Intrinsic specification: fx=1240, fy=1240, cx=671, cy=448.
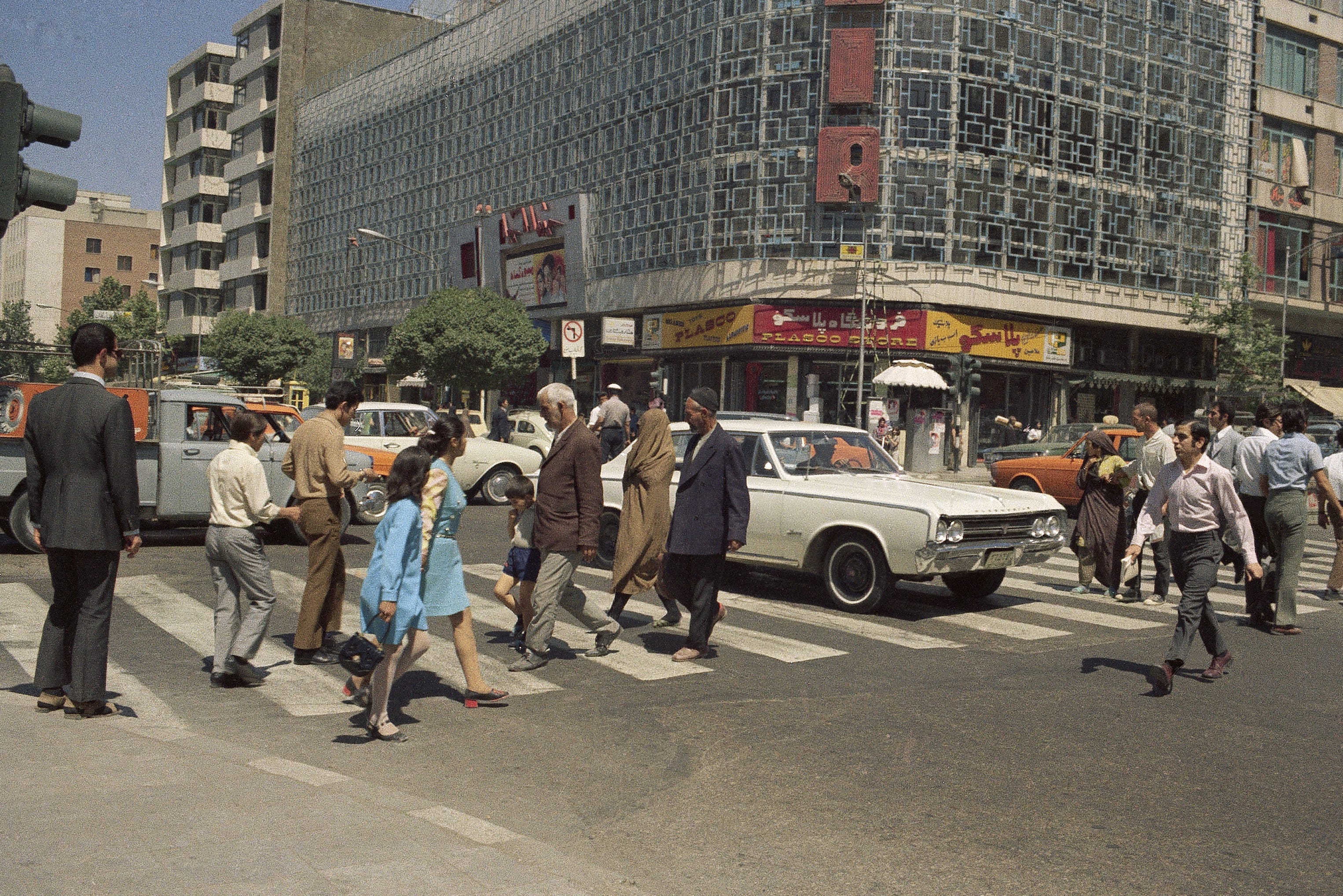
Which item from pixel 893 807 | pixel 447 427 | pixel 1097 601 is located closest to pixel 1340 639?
pixel 1097 601

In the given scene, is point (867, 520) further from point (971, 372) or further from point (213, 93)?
point (213, 93)

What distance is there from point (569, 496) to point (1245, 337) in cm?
3919

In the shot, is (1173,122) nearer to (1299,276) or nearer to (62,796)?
(1299,276)

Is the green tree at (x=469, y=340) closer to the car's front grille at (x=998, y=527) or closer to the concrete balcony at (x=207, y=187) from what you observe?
the car's front grille at (x=998, y=527)

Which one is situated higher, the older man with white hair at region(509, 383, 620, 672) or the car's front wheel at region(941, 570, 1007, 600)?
the older man with white hair at region(509, 383, 620, 672)

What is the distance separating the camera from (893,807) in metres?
5.12

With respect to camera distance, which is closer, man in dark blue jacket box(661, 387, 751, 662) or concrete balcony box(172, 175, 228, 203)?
man in dark blue jacket box(661, 387, 751, 662)

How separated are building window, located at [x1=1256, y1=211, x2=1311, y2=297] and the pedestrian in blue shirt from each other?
130 ft

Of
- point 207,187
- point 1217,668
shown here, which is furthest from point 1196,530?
point 207,187

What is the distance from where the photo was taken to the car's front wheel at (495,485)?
19797 millimetres

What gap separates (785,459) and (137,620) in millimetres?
5453

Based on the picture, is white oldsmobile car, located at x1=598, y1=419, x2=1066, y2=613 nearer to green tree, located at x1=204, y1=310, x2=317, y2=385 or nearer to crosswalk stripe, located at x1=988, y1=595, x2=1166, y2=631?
crosswalk stripe, located at x1=988, y1=595, x2=1166, y2=631

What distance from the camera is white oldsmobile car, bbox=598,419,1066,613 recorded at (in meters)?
9.84

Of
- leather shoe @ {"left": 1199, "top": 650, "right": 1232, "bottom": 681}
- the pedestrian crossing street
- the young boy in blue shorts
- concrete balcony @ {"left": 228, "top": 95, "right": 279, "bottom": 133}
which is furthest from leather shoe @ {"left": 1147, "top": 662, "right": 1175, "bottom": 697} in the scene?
concrete balcony @ {"left": 228, "top": 95, "right": 279, "bottom": 133}
